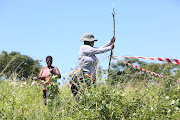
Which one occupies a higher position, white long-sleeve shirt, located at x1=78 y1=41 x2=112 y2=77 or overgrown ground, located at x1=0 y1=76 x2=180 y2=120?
white long-sleeve shirt, located at x1=78 y1=41 x2=112 y2=77

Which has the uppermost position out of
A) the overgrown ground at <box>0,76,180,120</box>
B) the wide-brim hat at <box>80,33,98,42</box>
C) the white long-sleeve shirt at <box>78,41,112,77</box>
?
the wide-brim hat at <box>80,33,98,42</box>

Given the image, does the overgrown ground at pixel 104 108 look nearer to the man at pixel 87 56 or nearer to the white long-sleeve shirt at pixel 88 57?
the man at pixel 87 56

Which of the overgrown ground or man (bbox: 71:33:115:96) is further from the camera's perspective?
man (bbox: 71:33:115:96)

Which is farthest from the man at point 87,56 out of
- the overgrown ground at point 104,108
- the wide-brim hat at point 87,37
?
the overgrown ground at point 104,108

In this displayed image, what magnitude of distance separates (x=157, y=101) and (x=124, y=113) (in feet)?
2.02


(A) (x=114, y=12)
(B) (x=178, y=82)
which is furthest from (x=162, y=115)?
(A) (x=114, y=12)

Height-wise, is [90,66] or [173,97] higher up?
[90,66]

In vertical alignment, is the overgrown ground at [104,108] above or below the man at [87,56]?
below

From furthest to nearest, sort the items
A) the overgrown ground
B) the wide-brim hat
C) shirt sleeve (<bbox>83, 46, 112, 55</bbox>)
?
the wide-brim hat, shirt sleeve (<bbox>83, 46, 112, 55</bbox>), the overgrown ground

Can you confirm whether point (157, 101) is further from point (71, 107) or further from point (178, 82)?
point (178, 82)

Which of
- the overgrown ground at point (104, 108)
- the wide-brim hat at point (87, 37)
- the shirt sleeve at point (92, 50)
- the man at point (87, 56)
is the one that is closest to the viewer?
the overgrown ground at point (104, 108)

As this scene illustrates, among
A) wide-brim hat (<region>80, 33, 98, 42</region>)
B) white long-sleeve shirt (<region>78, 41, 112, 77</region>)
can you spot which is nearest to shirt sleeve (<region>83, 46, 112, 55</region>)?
white long-sleeve shirt (<region>78, 41, 112, 77</region>)

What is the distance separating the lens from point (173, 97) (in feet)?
17.0

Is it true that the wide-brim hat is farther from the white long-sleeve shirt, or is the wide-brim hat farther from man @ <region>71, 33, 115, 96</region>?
the white long-sleeve shirt
